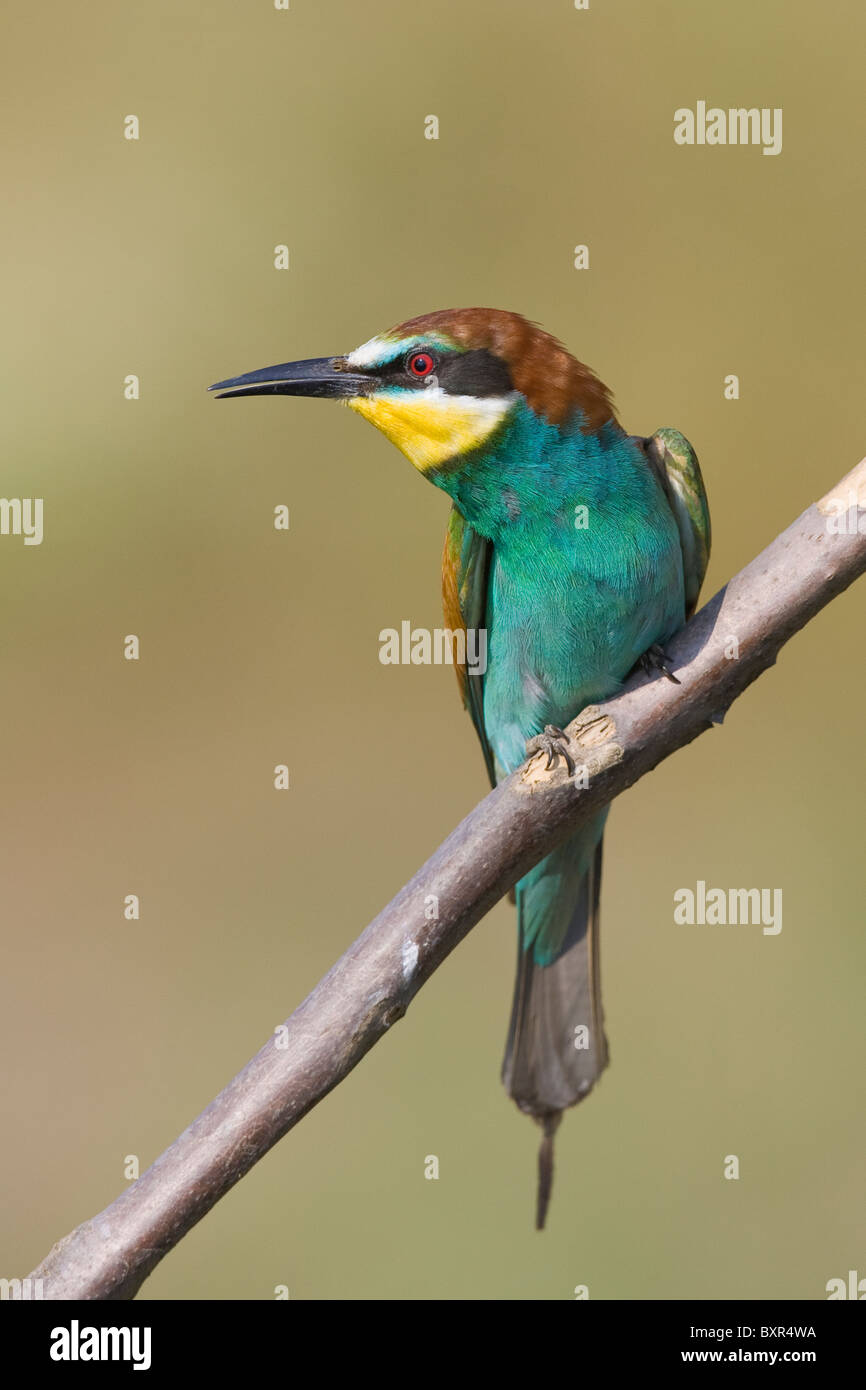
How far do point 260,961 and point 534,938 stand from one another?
5.17ft

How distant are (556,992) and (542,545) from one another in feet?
2.48

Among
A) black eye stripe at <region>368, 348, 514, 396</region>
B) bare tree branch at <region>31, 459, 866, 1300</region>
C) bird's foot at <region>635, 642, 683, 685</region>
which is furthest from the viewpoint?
black eye stripe at <region>368, 348, 514, 396</region>

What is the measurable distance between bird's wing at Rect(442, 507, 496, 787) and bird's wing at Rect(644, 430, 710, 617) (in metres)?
0.30

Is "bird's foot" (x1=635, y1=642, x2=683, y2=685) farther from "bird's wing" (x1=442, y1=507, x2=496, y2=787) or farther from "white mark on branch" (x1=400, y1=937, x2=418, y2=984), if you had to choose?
"white mark on branch" (x1=400, y1=937, x2=418, y2=984)

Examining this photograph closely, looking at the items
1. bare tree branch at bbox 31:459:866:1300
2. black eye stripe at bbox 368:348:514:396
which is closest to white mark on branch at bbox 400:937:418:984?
bare tree branch at bbox 31:459:866:1300

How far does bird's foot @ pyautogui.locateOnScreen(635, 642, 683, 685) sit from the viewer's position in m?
1.79

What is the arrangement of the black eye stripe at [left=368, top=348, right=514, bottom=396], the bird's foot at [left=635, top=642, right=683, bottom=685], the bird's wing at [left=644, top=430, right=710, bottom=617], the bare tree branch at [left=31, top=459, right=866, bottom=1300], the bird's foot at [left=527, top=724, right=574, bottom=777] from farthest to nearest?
1. the bird's wing at [left=644, top=430, right=710, bottom=617]
2. the black eye stripe at [left=368, top=348, right=514, bottom=396]
3. the bird's foot at [left=635, top=642, right=683, bottom=685]
4. the bird's foot at [left=527, top=724, right=574, bottom=777]
5. the bare tree branch at [left=31, top=459, right=866, bottom=1300]

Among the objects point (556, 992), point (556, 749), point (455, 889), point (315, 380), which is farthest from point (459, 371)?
point (556, 992)

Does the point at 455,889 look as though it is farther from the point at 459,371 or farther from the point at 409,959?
the point at 459,371

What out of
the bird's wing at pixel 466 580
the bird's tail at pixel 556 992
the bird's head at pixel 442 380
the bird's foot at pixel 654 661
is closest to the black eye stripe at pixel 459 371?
the bird's head at pixel 442 380

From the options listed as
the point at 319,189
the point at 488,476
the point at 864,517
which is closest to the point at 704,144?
the point at 319,189

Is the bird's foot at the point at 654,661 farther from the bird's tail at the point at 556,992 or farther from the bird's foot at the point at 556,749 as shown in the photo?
the bird's tail at the point at 556,992

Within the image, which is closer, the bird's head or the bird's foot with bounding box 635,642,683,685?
the bird's foot with bounding box 635,642,683,685

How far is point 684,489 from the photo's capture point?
212cm
